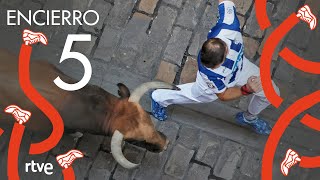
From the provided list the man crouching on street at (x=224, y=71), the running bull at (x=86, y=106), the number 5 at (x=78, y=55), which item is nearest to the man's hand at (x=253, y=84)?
the man crouching on street at (x=224, y=71)

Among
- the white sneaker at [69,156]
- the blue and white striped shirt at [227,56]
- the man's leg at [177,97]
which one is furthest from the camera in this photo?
the white sneaker at [69,156]

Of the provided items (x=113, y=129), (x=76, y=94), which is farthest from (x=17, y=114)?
(x=113, y=129)

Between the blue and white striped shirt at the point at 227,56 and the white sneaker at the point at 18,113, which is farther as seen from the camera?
the white sneaker at the point at 18,113

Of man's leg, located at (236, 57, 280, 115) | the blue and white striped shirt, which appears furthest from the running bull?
man's leg, located at (236, 57, 280, 115)

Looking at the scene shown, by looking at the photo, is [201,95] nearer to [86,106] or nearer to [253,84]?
[253,84]

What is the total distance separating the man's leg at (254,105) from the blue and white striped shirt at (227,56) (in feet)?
1.04

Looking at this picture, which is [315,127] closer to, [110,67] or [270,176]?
[270,176]

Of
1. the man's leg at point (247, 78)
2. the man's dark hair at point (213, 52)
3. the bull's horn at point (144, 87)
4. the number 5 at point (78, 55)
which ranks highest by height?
the man's dark hair at point (213, 52)

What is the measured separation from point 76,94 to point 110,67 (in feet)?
3.43

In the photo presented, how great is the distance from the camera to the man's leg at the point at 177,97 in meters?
5.26

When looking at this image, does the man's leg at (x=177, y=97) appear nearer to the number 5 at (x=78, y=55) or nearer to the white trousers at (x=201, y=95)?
the white trousers at (x=201, y=95)

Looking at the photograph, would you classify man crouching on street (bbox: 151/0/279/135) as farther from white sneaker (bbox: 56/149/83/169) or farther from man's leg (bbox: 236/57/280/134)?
white sneaker (bbox: 56/149/83/169)

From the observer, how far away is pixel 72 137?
19.3ft

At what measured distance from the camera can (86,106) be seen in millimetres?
5121
